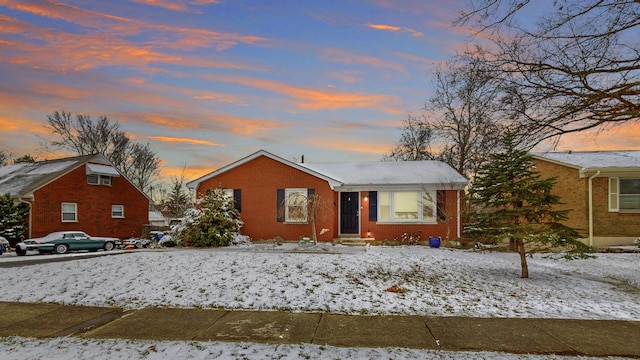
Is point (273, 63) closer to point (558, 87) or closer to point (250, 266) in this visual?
point (250, 266)

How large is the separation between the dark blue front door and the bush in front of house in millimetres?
5467

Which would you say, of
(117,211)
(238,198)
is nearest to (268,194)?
(238,198)

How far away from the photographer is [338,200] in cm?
1959

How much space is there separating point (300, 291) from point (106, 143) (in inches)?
1670

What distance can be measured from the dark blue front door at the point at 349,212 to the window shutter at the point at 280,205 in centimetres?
312

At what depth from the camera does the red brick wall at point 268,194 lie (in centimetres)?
1867

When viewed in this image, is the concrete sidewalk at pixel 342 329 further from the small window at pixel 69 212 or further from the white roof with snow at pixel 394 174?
the small window at pixel 69 212

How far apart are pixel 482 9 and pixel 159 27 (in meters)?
10.3

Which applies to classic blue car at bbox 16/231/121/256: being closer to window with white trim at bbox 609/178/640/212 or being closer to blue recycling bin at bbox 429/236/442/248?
blue recycling bin at bbox 429/236/442/248

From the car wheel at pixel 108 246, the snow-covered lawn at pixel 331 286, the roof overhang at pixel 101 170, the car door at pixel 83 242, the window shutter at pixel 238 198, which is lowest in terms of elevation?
the car wheel at pixel 108 246

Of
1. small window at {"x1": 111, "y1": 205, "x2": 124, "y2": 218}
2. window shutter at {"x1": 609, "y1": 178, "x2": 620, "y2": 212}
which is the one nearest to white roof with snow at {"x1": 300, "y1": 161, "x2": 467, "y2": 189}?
window shutter at {"x1": 609, "y1": 178, "x2": 620, "y2": 212}

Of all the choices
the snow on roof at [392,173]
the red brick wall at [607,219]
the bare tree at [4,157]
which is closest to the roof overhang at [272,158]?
the snow on roof at [392,173]

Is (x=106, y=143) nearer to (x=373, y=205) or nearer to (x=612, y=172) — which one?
(x=373, y=205)

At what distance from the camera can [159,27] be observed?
41.2 feet
